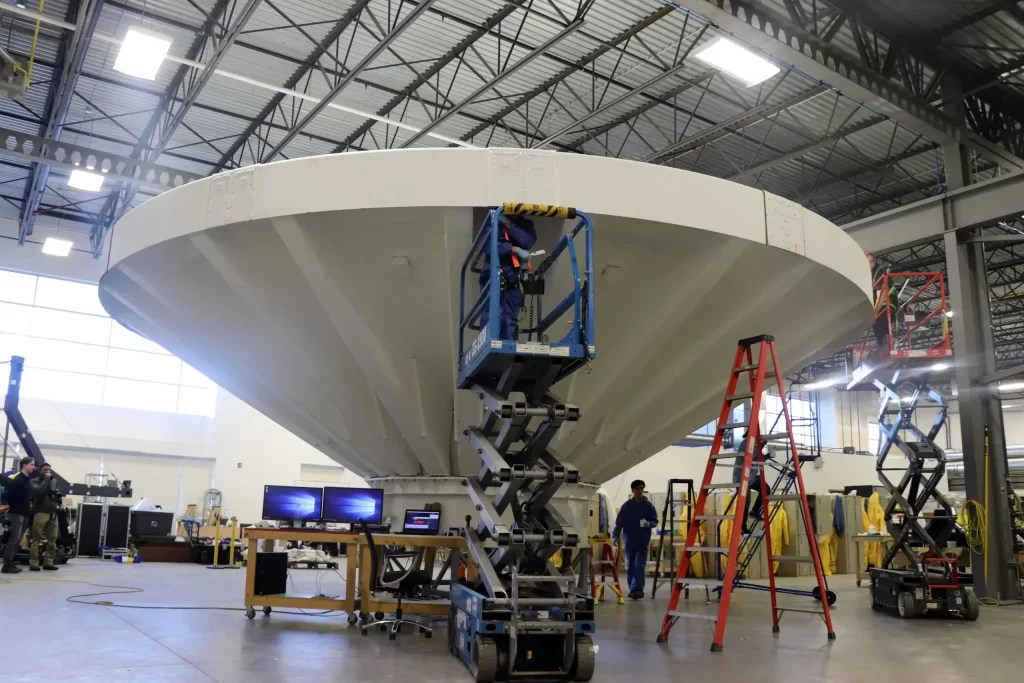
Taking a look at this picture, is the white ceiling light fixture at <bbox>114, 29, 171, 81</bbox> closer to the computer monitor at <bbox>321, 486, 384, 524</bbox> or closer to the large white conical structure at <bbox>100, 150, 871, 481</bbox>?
the large white conical structure at <bbox>100, 150, 871, 481</bbox>

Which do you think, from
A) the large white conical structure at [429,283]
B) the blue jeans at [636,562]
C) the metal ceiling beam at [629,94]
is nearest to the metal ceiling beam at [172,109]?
the large white conical structure at [429,283]

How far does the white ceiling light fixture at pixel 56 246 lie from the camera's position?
21.1 m

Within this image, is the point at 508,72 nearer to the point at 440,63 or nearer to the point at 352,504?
the point at 440,63

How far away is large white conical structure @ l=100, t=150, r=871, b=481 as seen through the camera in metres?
6.85

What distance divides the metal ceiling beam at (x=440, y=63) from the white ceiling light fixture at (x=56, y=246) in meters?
7.89

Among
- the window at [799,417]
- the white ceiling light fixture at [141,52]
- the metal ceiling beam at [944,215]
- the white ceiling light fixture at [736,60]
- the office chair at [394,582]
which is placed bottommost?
the office chair at [394,582]

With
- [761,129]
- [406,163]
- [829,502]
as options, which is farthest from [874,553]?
[406,163]

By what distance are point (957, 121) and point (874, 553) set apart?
12.0 m

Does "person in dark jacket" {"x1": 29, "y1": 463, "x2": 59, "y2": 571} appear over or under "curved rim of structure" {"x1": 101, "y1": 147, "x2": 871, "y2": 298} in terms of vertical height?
under

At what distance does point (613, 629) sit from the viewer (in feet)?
27.3

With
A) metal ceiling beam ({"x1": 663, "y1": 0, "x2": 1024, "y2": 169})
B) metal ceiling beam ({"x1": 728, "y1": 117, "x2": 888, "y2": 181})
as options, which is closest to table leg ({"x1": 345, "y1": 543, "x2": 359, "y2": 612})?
metal ceiling beam ({"x1": 663, "y1": 0, "x2": 1024, "y2": 169})

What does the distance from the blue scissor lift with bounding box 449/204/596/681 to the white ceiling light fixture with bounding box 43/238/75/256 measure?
Result: 18709 mm

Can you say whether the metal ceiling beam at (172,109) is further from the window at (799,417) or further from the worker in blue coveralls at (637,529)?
the window at (799,417)

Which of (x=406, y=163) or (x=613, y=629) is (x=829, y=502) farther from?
(x=406, y=163)
